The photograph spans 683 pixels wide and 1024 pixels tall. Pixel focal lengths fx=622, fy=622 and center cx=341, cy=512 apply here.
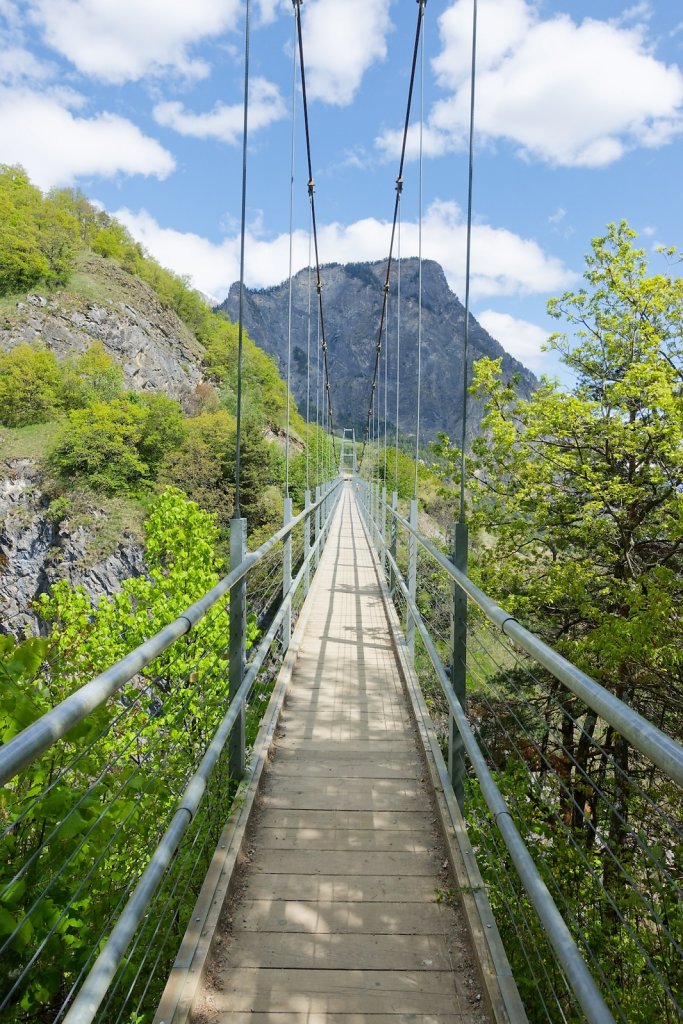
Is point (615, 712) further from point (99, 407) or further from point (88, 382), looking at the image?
point (88, 382)

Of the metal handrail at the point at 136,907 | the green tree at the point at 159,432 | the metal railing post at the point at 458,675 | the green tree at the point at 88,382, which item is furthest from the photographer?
the green tree at the point at 88,382

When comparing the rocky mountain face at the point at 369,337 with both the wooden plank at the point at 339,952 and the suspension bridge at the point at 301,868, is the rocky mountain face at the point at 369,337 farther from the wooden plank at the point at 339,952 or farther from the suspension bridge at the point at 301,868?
the wooden plank at the point at 339,952

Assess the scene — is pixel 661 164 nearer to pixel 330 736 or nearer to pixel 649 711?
pixel 649 711

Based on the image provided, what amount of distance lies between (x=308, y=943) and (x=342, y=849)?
1.64 feet

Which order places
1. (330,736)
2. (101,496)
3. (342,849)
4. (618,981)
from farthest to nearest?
(101,496) → (618,981) → (330,736) → (342,849)

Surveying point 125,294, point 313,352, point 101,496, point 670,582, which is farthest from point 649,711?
point 313,352

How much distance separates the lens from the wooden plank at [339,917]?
1838 mm

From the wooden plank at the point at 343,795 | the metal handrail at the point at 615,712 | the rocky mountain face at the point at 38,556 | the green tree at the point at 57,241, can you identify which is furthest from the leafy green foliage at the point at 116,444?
the metal handrail at the point at 615,712

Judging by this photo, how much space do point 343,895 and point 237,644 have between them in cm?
94

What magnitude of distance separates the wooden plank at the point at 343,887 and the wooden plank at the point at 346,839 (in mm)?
163

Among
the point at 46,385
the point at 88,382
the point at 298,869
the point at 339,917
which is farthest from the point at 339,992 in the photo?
the point at 88,382

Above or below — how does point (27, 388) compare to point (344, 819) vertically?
above

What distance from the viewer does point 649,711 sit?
7.39 metres

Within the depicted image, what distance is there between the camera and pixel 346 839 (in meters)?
2.33
